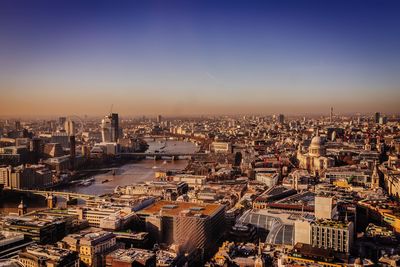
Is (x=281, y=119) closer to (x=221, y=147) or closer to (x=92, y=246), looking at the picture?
(x=221, y=147)

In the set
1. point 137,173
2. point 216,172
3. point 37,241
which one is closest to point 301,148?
point 216,172

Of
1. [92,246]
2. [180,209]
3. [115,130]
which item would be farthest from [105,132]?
[92,246]

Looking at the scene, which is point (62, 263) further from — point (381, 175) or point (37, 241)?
point (381, 175)

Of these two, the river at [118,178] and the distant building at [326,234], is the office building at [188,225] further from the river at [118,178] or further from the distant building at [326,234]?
the river at [118,178]

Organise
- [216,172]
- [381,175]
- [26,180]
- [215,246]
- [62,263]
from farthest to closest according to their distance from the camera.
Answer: [216,172] → [26,180] → [381,175] → [215,246] → [62,263]

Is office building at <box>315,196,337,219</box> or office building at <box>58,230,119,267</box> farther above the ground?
office building at <box>315,196,337,219</box>

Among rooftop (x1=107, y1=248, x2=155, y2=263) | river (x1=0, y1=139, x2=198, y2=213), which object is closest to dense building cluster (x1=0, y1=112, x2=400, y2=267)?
rooftop (x1=107, y1=248, x2=155, y2=263)

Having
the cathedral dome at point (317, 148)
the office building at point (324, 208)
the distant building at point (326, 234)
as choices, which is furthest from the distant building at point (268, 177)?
the distant building at point (326, 234)

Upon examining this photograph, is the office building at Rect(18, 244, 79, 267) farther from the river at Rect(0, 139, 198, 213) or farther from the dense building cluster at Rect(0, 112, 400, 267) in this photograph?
the river at Rect(0, 139, 198, 213)
